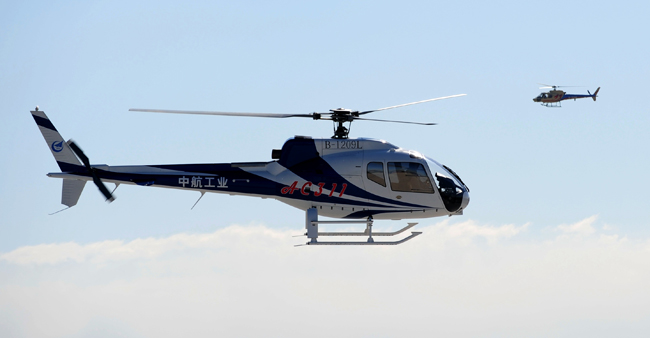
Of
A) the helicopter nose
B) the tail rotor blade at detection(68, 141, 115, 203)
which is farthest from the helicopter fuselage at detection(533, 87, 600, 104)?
the tail rotor blade at detection(68, 141, 115, 203)

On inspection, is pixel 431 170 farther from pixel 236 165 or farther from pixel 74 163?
pixel 74 163

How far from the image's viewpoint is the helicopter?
26422 mm

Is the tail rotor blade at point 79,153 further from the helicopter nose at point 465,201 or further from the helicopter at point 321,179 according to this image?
the helicopter nose at point 465,201

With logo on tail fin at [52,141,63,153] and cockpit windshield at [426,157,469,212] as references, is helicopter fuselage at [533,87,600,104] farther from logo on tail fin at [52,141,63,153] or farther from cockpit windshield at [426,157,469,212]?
logo on tail fin at [52,141,63,153]

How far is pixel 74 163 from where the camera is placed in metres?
26.6

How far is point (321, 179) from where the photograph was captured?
86.6 feet

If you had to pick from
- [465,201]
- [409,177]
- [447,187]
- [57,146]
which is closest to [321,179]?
[409,177]

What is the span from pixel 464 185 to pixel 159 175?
38.4ft

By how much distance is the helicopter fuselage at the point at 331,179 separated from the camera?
2642 cm

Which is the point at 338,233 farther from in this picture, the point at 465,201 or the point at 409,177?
the point at 465,201

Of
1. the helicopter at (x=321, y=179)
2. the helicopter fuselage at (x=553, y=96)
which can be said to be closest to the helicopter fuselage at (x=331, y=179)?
the helicopter at (x=321, y=179)

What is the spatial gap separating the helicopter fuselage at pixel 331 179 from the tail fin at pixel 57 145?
0.26ft

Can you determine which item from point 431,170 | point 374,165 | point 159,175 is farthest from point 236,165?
point 431,170

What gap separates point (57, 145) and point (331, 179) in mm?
10548
